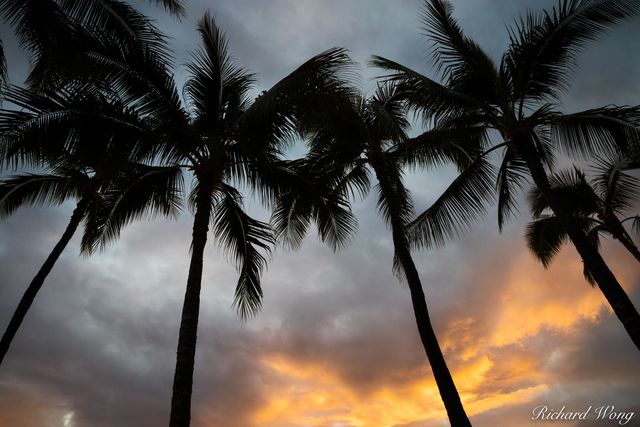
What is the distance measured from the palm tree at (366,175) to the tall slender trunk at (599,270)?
→ 227 centimetres

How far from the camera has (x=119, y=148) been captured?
27.3 feet

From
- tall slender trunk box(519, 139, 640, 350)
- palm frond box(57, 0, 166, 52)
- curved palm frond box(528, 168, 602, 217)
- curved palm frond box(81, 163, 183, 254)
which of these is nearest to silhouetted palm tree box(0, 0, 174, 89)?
palm frond box(57, 0, 166, 52)

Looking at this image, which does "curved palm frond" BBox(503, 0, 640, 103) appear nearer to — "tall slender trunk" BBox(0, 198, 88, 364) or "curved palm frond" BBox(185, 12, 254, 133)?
"curved palm frond" BBox(185, 12, 254, 133)

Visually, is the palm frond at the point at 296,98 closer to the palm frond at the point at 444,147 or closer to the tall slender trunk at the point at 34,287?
the palm frond at the point at 444,147

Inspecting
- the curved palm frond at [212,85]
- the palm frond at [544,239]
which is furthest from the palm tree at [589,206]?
the curved palm frond at [212,85]

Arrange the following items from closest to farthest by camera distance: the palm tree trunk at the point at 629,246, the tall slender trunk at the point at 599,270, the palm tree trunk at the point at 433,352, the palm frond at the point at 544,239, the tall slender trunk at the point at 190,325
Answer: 1. the tall slender trunk at the point at 190,325
2. the tall slender trunk at the point at 599,270
3. the palm tree trunk at the point at 433,352
4. the palm tree trunk at the point at 629,246
5. the palm frond at the point at 544,239

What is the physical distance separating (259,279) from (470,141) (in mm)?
6842

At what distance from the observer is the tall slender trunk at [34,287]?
30.0ft

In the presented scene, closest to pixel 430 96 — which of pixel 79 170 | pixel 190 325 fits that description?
pixel 190 325

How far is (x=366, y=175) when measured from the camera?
41.1 ft

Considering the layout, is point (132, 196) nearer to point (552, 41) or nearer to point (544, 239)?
point (552, 41)

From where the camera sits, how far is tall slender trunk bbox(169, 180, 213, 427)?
6.49 m

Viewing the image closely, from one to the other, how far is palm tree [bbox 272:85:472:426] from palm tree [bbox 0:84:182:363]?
3509mm

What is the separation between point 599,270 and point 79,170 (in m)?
13.5
